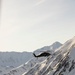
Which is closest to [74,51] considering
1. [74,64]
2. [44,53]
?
[74,64]

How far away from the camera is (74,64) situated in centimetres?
18925

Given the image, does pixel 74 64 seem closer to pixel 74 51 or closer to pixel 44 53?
pixel 74 51

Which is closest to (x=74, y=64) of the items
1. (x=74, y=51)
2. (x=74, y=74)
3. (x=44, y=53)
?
(x=74, y=51)

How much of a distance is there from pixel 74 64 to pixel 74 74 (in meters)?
39.2

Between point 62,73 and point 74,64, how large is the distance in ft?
40.4

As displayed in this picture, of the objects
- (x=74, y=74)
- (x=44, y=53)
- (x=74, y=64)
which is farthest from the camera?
(x=74, y=64)

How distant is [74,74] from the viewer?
494 ft

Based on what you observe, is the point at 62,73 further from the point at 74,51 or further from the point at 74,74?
the point at 74,74

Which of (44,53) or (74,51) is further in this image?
(74,51)

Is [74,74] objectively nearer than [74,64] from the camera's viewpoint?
Yes

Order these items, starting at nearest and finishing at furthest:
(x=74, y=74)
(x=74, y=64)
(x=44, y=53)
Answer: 1. (x=44, y=53)
2. (x=74, y=74)
3. (x=74, y=64)

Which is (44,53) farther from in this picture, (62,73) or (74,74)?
(62,73)

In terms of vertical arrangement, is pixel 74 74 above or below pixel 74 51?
below

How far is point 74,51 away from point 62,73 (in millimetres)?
20286
